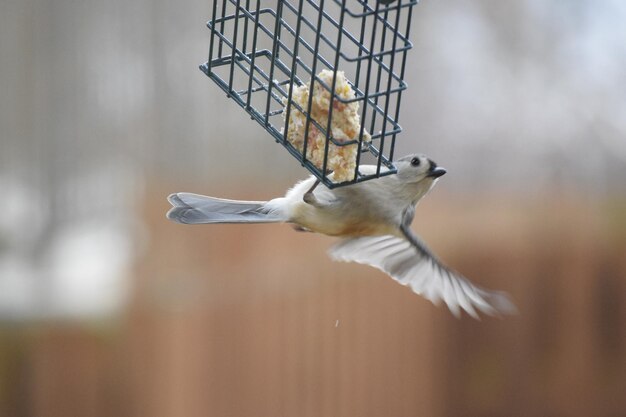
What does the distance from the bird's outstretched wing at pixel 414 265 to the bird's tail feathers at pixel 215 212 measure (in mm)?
305

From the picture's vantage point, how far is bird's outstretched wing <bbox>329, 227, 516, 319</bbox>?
276 centimetres

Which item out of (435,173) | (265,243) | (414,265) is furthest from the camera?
(265,243)

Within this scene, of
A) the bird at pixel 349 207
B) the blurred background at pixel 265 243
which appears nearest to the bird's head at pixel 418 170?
the bird at pixel 349 207

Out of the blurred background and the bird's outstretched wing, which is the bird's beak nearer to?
the bird's outstretched wing

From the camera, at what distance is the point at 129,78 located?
4512mm

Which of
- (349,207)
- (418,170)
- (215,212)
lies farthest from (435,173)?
(215,212)

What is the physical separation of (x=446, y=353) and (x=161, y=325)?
137cm

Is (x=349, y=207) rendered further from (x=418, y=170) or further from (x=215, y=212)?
(x=215, y=212)

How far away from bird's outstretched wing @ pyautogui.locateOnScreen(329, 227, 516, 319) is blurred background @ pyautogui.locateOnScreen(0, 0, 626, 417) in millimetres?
1765

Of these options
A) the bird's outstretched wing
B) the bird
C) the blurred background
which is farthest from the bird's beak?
the blurred background

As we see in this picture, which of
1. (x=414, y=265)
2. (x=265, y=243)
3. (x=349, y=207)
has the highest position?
(x=265, y=243)

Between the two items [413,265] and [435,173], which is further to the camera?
[413,265]

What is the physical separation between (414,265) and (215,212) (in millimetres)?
631

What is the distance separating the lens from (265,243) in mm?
4605
